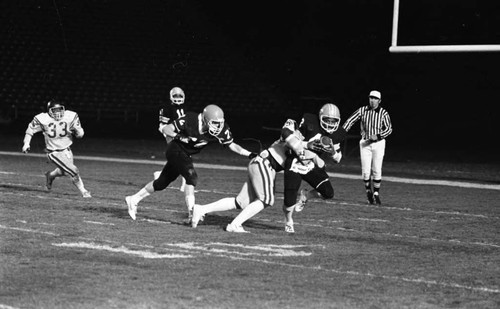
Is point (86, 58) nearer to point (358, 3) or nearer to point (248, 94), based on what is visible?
point (248, 94)

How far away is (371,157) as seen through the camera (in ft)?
46.2

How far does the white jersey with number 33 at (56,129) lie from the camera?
13.7 meters

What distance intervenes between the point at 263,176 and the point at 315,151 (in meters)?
0.95

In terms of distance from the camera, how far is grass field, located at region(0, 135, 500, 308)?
6570 mm

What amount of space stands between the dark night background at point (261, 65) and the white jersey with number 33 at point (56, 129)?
48.3 feet

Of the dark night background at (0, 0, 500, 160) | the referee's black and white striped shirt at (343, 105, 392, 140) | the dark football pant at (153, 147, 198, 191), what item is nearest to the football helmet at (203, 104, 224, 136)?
the dark football pant at (153, 147, 198, 191)

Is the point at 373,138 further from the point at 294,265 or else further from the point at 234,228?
the point at 294,265

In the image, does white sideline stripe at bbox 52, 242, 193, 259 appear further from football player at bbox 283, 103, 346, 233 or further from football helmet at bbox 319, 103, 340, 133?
football helmet at bbox 319, 103, 340, 133

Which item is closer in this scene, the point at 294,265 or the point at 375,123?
the point at 294,265

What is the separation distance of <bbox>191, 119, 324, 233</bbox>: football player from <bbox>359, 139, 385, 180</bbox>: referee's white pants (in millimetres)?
4023

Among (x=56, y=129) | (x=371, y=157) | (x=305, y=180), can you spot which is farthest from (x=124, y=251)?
(x=371, y=157)

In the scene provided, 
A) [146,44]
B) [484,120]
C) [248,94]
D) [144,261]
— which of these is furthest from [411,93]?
[144,261]

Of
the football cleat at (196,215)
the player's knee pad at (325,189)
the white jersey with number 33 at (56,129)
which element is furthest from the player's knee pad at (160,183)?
the white jersey with number 33 at (56,129)

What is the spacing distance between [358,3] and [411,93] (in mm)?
3250
